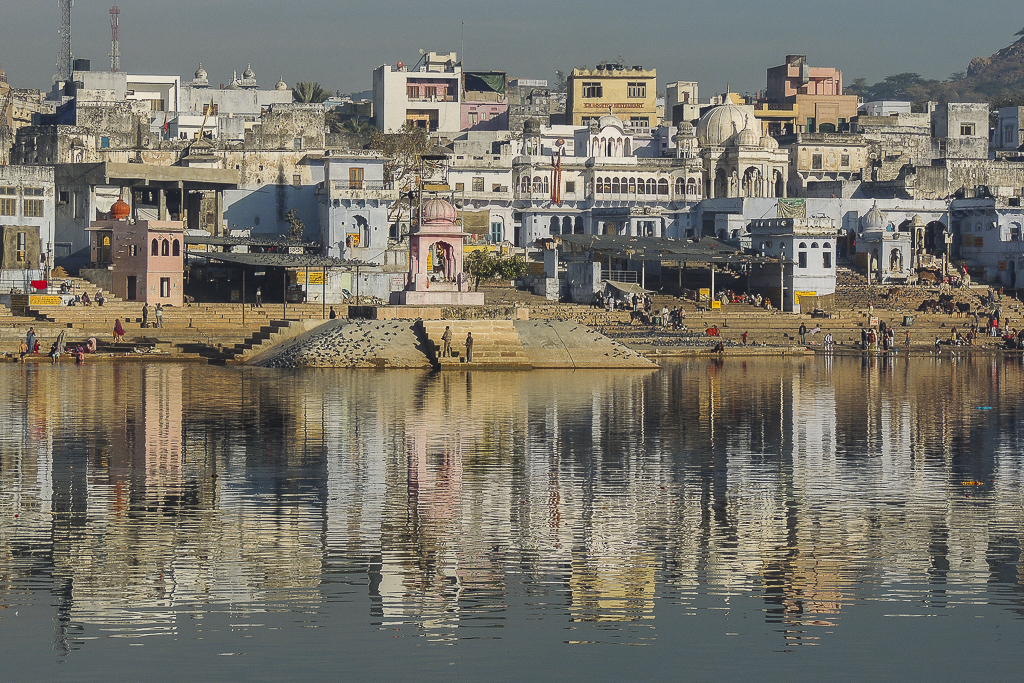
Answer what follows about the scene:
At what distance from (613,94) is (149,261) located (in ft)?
180

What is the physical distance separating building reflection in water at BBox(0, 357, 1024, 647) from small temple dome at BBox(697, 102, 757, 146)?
2265 inches

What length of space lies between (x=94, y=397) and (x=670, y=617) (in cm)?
2448

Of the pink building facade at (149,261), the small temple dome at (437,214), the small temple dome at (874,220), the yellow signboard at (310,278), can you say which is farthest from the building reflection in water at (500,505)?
the small temple dome at (874,220)

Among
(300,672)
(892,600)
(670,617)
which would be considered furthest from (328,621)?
(892,600)

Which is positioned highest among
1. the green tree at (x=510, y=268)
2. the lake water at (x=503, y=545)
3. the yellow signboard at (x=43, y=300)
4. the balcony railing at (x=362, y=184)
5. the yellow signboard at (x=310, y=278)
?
the balcony railing at (x=362, y=184)

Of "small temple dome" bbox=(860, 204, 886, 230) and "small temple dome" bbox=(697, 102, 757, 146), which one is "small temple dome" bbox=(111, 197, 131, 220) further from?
"small temple dome" bbox=(860, 204, 886, 230)

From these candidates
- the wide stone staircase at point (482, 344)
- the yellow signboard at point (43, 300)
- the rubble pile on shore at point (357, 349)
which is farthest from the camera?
the yellow signboard at point (43, 300)

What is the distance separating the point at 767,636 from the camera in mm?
13961

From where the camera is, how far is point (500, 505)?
67.9 feet

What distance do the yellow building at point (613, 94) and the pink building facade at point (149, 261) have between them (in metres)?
50.0

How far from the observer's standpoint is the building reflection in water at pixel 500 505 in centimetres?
1535

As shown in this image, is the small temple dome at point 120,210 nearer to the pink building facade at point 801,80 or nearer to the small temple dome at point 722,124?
the small temple dome at point 722,124

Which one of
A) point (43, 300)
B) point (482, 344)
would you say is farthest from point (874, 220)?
point (43, 300)

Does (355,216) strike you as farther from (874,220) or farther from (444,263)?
(874,220)
